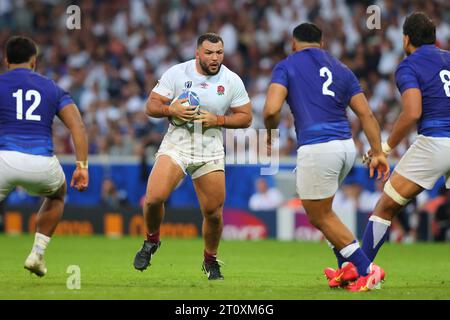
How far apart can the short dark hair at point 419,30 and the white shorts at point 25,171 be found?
12.0 ft

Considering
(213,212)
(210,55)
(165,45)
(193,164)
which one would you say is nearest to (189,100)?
(210,55)

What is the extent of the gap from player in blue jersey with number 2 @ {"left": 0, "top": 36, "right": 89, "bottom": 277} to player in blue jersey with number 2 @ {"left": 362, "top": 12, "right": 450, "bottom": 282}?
9.45ft

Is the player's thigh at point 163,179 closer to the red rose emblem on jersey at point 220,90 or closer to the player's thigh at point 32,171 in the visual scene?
the red rose emblem on jersey at point 220,90

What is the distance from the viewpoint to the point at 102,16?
26.3m

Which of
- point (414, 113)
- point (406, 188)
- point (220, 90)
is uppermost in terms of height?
point (220, 90)

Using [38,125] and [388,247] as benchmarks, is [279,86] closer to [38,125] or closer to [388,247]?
[38,125]

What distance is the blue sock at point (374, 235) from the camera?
9.98 metres

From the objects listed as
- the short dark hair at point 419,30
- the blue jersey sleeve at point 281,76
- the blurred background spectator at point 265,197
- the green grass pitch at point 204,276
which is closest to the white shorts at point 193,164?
the green grass pitch at point 204,276

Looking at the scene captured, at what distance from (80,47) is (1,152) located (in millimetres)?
16580

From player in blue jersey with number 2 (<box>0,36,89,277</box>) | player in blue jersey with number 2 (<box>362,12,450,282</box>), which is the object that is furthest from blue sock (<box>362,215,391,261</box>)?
player in blue jersey with number 2 (<box>0,36,89,277</box>)

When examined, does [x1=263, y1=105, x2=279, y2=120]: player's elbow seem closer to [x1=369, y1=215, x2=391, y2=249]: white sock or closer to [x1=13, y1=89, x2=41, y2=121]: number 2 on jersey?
[x1=369, y1=215, x2=391, y2=249]: white sock

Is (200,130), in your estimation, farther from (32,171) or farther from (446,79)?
(446,79)

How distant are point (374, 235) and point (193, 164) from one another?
2069 millimetres

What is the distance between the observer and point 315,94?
31.0ft
